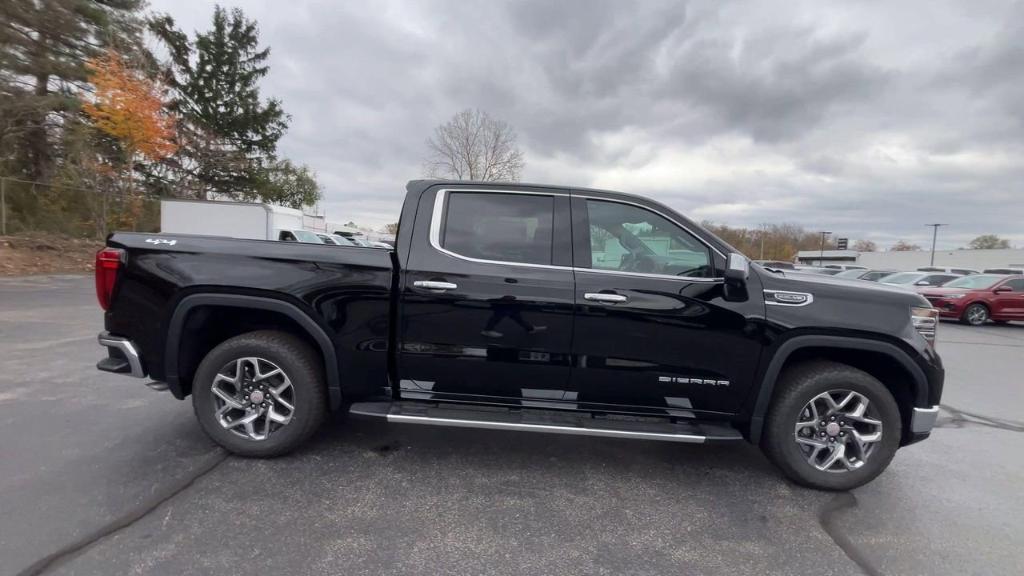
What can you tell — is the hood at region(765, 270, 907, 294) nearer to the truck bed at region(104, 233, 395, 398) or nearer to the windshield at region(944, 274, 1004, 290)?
the truck bed at region(104, 233, 395, 398)

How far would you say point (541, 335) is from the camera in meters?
3.20

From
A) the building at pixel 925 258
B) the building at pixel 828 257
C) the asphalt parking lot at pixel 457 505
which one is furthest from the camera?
the building at pixel 828 257

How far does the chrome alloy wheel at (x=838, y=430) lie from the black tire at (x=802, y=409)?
3 centimetres

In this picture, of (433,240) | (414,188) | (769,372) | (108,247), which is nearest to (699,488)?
(769,372)

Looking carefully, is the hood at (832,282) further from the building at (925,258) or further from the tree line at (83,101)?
the building at (925,258)

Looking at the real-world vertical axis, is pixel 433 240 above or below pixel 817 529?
above

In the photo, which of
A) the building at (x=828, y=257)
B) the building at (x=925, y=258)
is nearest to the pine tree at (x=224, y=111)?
the building at (x=925, y=258)

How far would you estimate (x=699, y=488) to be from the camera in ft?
10.8

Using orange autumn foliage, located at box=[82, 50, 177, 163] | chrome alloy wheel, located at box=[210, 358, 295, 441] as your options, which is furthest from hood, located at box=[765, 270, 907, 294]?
orange autumn foliage, located at box=[82, 50, 177, 163]

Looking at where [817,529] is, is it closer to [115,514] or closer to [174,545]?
[174,545]

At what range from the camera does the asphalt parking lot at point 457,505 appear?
7.99ft

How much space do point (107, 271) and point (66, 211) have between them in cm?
2186

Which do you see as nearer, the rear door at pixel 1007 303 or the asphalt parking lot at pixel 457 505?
the asphalt parking lot at pixel 457 505

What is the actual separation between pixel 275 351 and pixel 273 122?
33089mm
